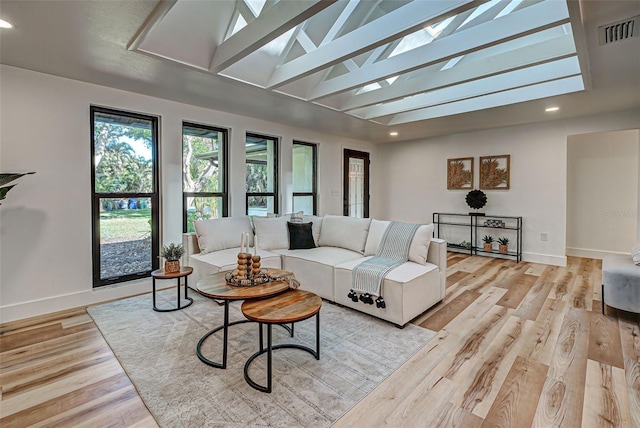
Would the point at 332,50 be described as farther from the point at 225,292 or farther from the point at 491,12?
the point at 225,292

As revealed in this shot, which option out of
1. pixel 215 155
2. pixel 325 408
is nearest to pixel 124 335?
pixel 325 408

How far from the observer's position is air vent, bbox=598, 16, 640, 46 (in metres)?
2.02

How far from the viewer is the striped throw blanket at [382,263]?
2838mm

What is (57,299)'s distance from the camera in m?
3.11

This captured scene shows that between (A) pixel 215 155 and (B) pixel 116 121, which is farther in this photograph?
(A) pixel 215 155

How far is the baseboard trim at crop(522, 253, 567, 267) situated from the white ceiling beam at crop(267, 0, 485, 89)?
4743 millimetres

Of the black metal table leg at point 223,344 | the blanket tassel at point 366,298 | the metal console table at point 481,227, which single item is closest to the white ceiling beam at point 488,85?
the blanket tassel at point 366,298

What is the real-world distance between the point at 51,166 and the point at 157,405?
2.73 metres

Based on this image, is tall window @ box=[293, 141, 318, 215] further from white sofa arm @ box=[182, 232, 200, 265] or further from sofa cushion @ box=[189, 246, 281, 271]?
white sofa arm @ box=[182, 232, 200, 265]

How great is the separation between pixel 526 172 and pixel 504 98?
1959 millimetres

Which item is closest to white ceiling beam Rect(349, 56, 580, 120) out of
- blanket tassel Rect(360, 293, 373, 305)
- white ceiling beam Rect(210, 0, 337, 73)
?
white ceiling beam Rect(210, 0, 337, 73)

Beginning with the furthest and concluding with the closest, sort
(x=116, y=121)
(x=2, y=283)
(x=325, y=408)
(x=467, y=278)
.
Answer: (x=467, y=278)
(x=116, y=121)
(x=2, y=283)
(x=325, y=408)

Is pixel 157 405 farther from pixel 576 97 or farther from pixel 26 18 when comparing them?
pixel 576 97

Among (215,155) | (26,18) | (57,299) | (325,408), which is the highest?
(26,18)
